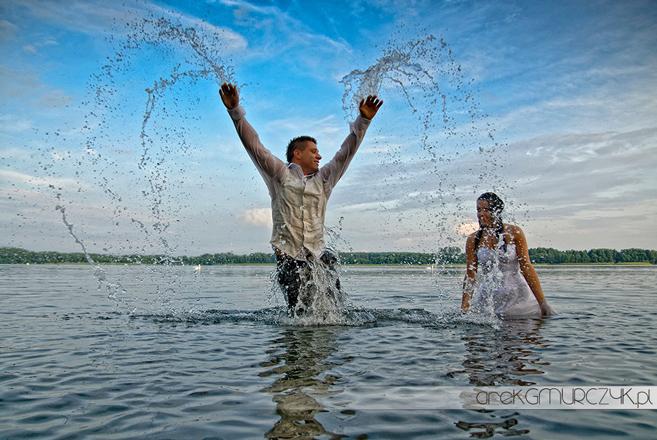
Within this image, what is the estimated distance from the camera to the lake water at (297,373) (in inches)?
135

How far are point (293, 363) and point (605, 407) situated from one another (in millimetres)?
2891

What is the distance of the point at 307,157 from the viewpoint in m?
8.23

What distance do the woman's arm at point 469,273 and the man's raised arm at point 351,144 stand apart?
3.03 metres

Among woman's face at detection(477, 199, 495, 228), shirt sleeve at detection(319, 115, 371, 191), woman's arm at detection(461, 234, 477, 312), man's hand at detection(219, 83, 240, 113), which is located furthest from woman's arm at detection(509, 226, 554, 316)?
man's hand at detection(219, 83, 240, 113)

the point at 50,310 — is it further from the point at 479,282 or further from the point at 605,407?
the point at 605,407

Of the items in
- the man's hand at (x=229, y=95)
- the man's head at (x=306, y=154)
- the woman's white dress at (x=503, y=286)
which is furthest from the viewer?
the woman's white dress at (x=503, y=286)

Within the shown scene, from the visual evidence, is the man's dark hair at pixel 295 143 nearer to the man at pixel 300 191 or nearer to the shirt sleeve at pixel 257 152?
the man at pixel 300 191

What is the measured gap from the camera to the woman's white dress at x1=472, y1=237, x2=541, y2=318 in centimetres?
923

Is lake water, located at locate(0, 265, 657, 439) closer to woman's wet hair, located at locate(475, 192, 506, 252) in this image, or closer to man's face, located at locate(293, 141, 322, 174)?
woman's wet hair, located at locate(475, 192, 506, 252)

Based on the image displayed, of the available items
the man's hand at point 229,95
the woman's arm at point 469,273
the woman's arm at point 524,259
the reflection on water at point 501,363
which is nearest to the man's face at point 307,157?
the man's hand at point 229,95

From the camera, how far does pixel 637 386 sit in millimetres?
4527

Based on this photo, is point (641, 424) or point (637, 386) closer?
point (641, 424)

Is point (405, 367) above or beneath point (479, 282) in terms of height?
beneath

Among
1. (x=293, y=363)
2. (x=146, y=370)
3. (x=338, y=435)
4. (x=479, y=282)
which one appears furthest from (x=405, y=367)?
(x=479, y=282)
